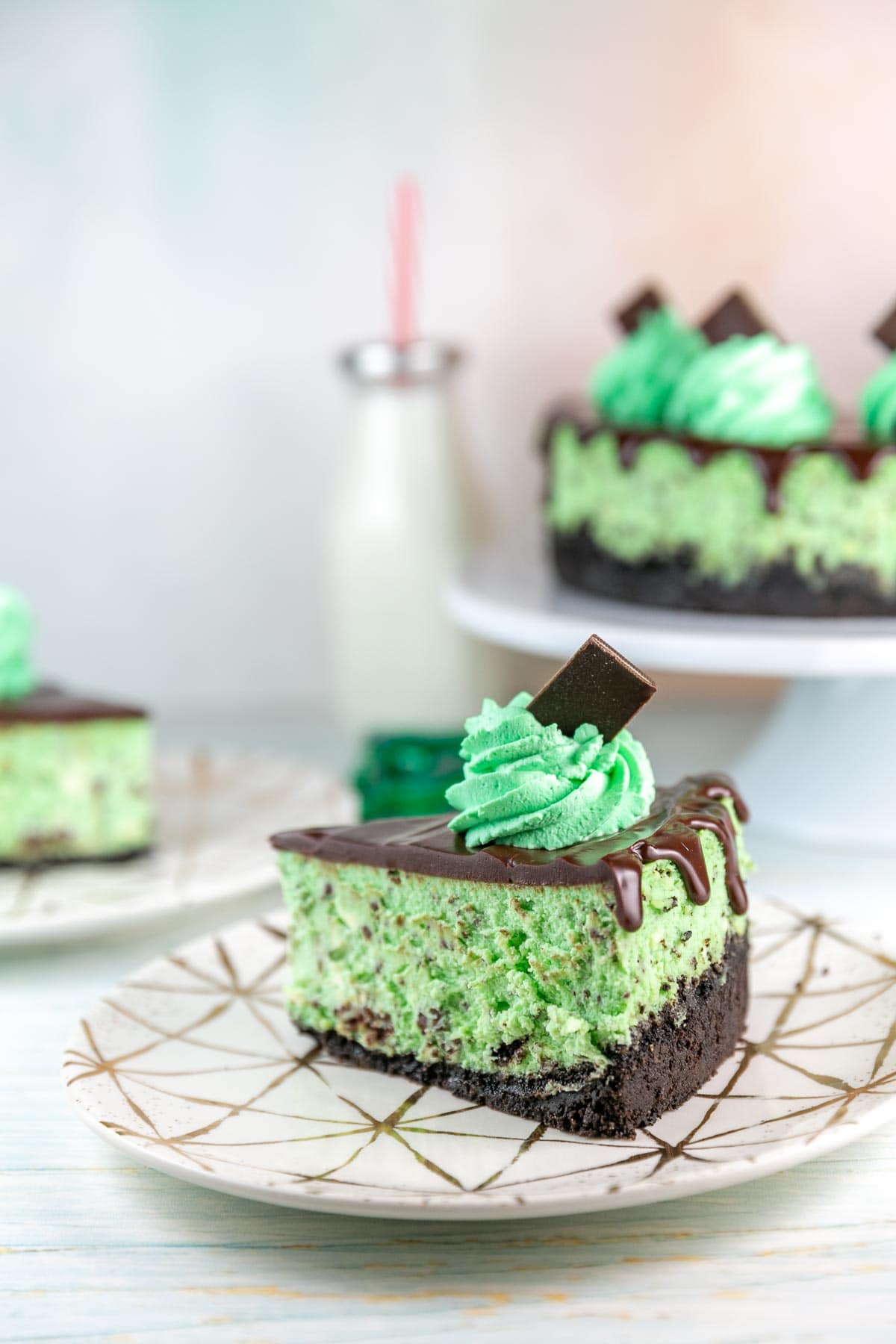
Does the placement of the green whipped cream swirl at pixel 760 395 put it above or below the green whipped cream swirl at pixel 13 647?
above

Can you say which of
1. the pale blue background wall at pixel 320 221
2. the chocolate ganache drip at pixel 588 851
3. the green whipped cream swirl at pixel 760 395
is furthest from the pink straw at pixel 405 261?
the chocolate ganache drip at pixel 588 851

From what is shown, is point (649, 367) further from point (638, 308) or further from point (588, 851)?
point (588, 851)

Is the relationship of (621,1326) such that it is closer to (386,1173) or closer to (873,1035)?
(386,1173)

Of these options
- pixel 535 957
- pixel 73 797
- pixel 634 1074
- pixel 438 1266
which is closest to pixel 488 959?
pixel 535 957

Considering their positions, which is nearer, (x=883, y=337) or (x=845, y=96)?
(x=883, y=337)

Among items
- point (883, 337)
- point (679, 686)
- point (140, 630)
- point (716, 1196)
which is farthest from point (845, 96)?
point (716, 1196)

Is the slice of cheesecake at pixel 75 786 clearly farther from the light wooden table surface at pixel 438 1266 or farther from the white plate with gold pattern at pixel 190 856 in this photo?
the light wooden table surface at pixel 438 1266

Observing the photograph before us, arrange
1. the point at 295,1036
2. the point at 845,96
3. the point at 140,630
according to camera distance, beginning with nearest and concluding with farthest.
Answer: the point at 295,1036 < the point at 845,96 < the point at 140,630

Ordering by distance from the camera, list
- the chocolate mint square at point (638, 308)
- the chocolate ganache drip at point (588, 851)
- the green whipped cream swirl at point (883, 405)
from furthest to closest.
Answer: the chocolate mint square at point (638, 308) → the green whipped cream swirl at point (883, 405) → the chocolate ganache drip at point (588, 851)

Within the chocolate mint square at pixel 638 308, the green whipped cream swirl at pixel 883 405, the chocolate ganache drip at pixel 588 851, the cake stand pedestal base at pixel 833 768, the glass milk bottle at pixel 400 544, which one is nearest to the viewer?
the chocolate ganache drip at pixel 588 851
